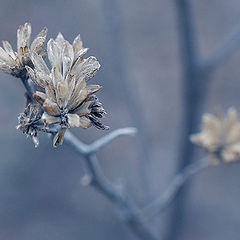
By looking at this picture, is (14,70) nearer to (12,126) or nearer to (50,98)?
(50,98)

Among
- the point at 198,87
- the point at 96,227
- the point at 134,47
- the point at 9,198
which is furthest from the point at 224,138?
the point at 134,47

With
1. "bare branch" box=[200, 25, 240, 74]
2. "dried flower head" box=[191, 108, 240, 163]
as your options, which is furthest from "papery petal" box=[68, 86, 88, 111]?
"bare branch" box=[200, 25, 240, 74]

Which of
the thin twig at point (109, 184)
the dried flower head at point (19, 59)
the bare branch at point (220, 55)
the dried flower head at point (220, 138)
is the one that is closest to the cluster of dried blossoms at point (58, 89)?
the dried flower head at point (19, 59)

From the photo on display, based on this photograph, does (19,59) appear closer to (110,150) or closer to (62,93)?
(62,93)

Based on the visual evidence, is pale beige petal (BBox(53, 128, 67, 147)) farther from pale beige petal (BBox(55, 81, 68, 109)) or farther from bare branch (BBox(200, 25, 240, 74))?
bare branch (BBox(200, 25, 240, 74))

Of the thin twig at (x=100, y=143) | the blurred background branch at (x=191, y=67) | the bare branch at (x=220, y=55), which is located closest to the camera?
the thin twig at (x=100, y=143)

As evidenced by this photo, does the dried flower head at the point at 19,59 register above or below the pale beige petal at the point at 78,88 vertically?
above

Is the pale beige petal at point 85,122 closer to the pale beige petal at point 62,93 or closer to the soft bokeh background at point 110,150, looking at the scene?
the pale beige petal at point 62,93

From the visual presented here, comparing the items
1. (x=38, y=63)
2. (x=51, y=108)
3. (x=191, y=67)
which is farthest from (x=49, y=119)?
(x=191, y=67)
